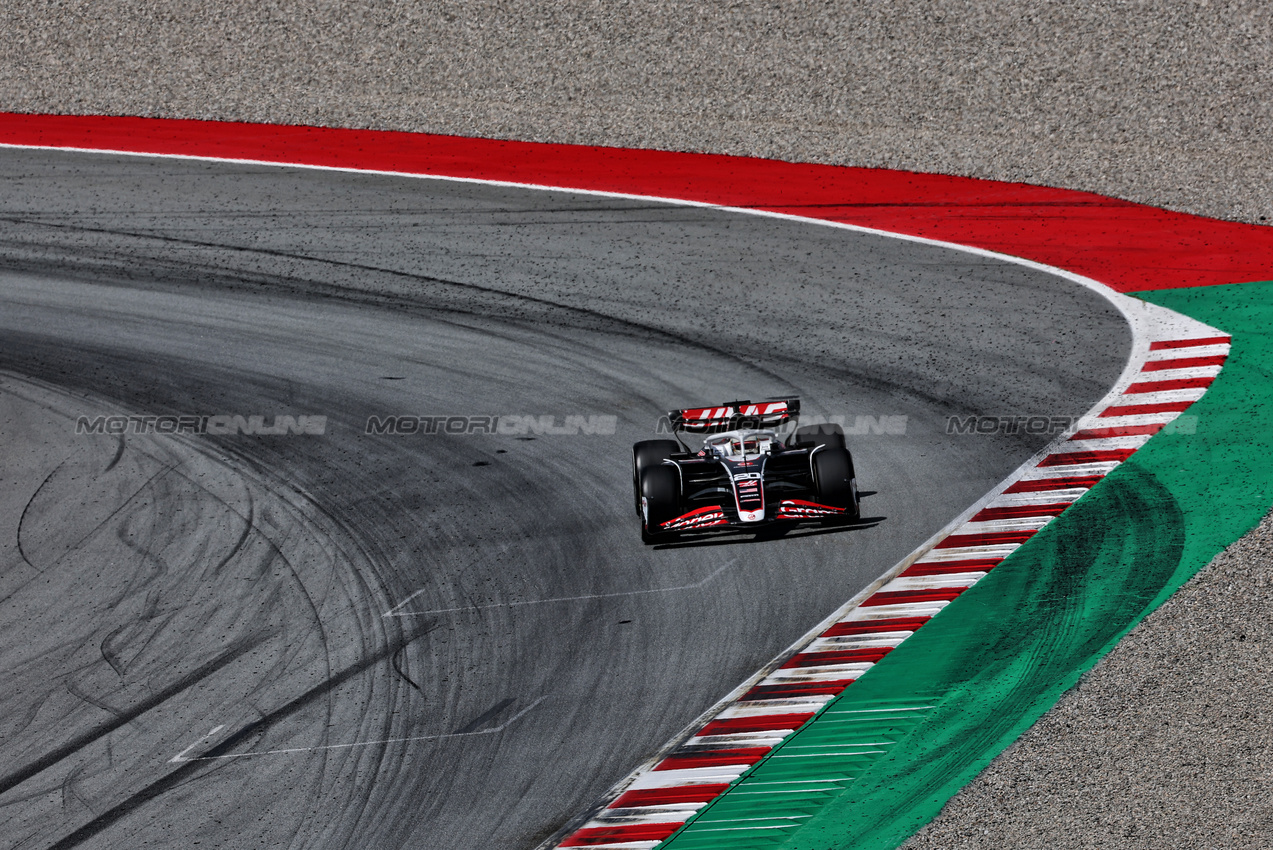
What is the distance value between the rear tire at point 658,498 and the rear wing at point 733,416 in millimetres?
922

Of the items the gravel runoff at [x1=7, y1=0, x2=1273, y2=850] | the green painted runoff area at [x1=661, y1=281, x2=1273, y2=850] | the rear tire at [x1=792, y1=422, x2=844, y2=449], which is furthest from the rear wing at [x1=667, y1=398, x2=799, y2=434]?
the gravel runoff at [x1=7, y1=0, x2=1273, y2=850]

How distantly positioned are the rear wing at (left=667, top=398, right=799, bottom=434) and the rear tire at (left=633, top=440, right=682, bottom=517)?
266 millimetres

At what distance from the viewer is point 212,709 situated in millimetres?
9516

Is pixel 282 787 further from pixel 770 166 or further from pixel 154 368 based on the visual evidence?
pixel 770 166

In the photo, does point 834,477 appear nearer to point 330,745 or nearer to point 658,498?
point 658,498

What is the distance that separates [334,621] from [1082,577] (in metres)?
5.55

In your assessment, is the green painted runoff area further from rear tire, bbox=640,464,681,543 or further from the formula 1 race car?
rear tire, bbox=640,464,681,543

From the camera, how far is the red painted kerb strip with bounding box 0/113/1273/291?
17.0m

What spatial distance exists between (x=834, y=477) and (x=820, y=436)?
2.97 feet

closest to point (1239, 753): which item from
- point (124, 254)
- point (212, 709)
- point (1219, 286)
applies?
point (212, 709)

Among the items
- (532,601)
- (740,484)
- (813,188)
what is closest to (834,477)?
(740,484)

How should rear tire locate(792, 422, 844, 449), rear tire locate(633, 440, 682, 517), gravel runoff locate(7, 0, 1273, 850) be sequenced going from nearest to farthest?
1. rear tire locate(633, 440, 682, 517)
2. rear tire locate(792, 422, 844, 449)
3. gravel runoff locate(7, 0, 1273, 850)

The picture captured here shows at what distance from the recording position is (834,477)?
36.2 feet

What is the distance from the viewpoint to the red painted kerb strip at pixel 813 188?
1698cm
